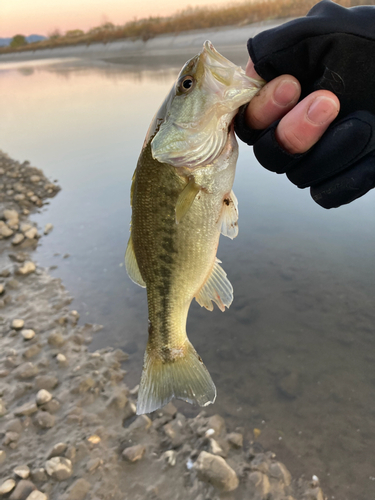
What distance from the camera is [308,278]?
14.1 feet

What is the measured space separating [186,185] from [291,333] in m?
2.57

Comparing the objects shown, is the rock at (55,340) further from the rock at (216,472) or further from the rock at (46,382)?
the rock at (216,472)

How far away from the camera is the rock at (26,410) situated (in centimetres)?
285

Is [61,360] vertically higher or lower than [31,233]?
lower

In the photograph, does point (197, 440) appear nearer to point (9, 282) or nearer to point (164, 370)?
point (164, 370)

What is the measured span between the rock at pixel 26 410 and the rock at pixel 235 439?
5.32 feet

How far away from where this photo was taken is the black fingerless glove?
1.48 meters

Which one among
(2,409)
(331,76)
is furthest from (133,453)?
(331,76)

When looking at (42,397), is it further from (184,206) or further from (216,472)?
(184,206)

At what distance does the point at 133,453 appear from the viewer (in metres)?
2.52

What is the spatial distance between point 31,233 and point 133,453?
14.9 ft

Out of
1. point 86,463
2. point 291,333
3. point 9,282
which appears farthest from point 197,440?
point 9,282

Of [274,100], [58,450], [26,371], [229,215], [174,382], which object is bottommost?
[58,450]

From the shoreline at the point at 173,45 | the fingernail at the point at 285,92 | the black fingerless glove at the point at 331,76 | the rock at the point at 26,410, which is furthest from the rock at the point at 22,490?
the shoreline at the point at 173,45
